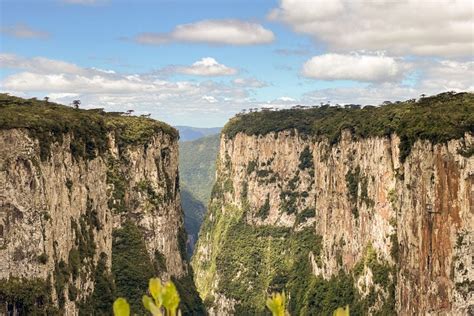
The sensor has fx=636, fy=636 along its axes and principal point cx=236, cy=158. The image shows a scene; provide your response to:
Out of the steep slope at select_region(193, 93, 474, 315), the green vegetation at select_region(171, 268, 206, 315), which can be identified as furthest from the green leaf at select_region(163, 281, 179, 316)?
the green vegetation at select_region(171, 268, 206, 315)

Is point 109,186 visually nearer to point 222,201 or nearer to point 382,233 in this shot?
point 382,233

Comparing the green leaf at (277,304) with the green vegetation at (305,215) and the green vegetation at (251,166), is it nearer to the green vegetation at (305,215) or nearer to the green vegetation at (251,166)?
the green vegetation at (305,215)

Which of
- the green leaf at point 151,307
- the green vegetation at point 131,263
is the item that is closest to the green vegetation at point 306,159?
the green vegetation at point 131,263

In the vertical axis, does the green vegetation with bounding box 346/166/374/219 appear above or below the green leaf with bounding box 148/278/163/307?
below

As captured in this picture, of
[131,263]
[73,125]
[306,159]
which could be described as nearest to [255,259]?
[306,159]

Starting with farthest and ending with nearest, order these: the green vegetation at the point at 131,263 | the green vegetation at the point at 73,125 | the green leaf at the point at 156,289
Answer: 1. the green vegetation at the point at 131,263
2. the green vegetation at the point at 73,125
3. the green leaf at the point at 156,289

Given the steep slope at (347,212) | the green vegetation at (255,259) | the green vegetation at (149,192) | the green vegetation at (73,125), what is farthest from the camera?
the green vegetation at (255,259)

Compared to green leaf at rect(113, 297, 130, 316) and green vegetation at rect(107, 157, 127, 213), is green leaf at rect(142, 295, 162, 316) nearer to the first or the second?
green leaf at rect(113, 297, 130, 316)

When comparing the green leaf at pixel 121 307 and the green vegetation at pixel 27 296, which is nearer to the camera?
the green leaf at pixel 121 307
